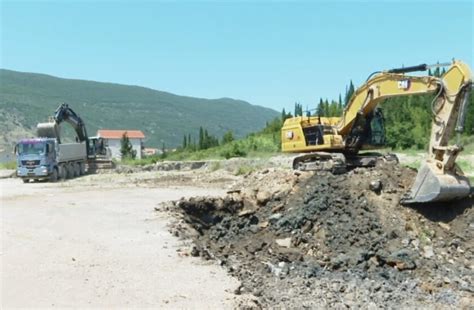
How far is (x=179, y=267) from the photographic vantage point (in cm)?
861

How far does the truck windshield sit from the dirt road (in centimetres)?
1055

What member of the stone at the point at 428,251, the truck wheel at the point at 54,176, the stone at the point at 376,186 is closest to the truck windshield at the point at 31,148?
the truck wheel at the point at 54,176

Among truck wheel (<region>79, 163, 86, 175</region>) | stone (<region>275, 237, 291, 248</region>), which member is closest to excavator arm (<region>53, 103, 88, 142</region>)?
truck wheel (<region>79, 163, 86, 175</region>)

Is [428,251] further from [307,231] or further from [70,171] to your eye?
[70,171]

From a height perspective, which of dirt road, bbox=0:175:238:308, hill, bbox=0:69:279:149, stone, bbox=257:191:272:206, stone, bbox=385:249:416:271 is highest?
hill, bbox=0:69:279:149

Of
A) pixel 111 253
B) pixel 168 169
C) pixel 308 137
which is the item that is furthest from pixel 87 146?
pixel 111 253

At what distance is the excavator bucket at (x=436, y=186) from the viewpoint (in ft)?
35.1

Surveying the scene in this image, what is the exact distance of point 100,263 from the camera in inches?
344

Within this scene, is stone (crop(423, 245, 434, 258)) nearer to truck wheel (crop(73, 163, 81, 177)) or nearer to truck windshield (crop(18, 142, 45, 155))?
truck windshield (crop(18, 142, 45, 155))

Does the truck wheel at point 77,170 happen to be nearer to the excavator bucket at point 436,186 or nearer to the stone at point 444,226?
the excavator bucket at point 436,186

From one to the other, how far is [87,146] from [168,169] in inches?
200

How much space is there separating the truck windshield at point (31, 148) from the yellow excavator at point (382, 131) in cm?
1324

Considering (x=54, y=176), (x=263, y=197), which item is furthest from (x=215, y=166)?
(x=263, y=197)

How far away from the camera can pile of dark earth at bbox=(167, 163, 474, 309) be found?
8.35 metres
